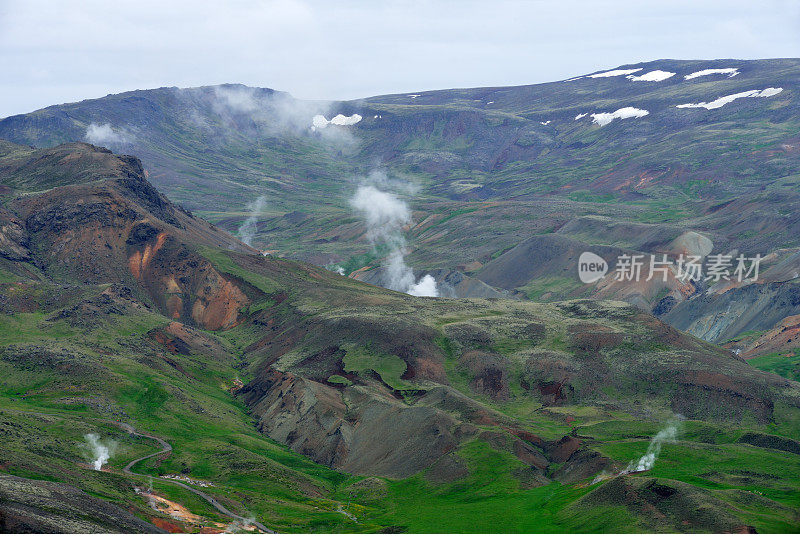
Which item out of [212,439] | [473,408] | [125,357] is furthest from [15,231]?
[473,408]

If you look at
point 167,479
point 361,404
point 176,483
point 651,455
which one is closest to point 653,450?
point 651,455

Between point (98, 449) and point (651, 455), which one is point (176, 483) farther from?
point (651, 455)

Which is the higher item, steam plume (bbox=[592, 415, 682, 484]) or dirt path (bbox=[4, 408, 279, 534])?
dirt path (bbox=[4, 408, 279, 534])

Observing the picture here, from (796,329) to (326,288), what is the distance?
337ft

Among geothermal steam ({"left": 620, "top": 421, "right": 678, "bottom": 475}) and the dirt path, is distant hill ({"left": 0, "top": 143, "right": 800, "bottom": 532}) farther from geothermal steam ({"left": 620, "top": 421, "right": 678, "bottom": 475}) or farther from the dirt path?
the dirt path

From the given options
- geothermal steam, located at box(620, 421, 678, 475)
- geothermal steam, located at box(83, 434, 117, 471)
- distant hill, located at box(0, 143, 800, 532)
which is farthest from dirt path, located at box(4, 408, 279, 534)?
geothermal steam, located at box(620, 421, 678, 475)

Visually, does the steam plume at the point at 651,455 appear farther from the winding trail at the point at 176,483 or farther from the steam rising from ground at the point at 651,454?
the winding trail at the point at 176,483

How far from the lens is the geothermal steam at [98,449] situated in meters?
100

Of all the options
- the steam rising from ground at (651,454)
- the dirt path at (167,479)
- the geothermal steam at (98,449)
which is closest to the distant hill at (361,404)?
the steam rising from ground at (651,454)

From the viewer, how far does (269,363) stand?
527 feet

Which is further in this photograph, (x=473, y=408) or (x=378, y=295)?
(x=378, y=295)

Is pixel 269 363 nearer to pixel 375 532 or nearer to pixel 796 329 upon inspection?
pixel 375 532

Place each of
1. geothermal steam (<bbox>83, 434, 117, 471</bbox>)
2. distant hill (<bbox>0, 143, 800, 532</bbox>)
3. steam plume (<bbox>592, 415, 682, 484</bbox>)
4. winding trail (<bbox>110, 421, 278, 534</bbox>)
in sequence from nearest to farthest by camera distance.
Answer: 1. winding trail (<bbox>110, 421, 278, 534</bbox>)
2. distant hill (<bbox>0, 143, 800, 532</bbox>)
3. steam plume (<bbox>592, 415, 682, 484</bbox>)
4. geothermal steam (<bbox>83, 434, 117, 471</bbox>)

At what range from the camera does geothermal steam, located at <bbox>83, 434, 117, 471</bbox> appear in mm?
100231
